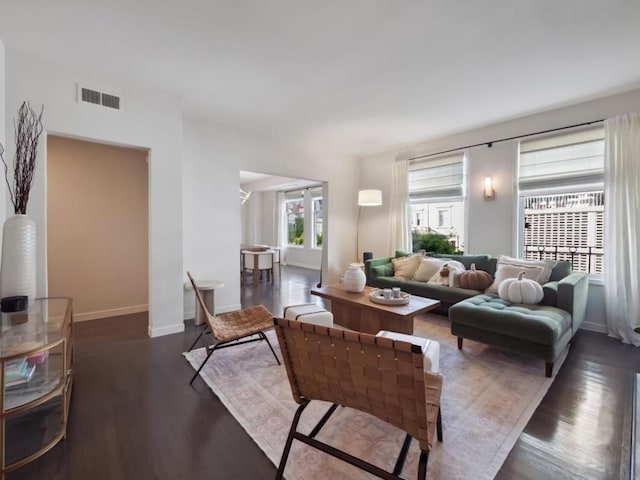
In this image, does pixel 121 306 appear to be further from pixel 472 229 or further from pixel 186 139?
pixel 472 229

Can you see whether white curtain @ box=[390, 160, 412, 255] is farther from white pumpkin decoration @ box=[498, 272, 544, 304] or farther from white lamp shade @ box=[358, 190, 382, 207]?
white pumpkin decoration @ box=[498, 272, 544, 304]

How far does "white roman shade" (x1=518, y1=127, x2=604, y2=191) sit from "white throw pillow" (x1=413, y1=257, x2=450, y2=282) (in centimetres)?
152

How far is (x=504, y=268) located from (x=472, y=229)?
42.8 inches

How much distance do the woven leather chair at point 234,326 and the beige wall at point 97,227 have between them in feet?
6.17

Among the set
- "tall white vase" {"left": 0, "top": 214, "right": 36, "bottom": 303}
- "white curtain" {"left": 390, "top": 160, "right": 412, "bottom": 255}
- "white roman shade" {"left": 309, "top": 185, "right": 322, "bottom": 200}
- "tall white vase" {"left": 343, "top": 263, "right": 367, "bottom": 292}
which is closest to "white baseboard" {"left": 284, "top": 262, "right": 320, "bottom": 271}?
"white roman shade" {"left": 309, "top": 185, "right": 322, "bottom": 200}

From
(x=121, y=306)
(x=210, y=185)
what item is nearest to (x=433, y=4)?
(x=210, y=185)

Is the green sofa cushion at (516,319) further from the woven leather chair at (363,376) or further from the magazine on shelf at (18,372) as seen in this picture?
the magazine on shelf at (18,372)

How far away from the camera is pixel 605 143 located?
342 cm

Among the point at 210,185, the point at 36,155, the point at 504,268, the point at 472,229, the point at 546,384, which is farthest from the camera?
the point at 472,229

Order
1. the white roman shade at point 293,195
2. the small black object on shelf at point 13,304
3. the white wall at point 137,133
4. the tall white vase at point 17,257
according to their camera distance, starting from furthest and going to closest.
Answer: the white roman shade at point 293,195 → the white wall at point 137,133 → the tall white vase at point 17,257 → the small black object on shelf at point 13,304

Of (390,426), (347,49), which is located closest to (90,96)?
(347,49)

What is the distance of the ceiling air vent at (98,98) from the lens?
286 cm

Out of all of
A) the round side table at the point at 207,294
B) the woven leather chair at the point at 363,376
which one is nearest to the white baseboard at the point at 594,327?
the woven leather chair at the point at 363,376

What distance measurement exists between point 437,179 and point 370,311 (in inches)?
120
